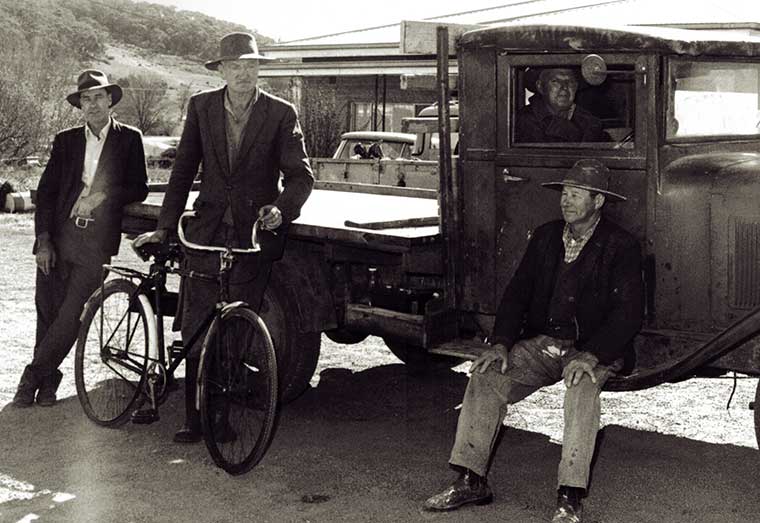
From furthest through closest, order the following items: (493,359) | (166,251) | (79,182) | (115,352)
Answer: (79,182) → (115,352) → (166,251) → (493,359)

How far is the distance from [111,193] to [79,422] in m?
1.34

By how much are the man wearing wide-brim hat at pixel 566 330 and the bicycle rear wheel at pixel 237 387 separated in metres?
0.93

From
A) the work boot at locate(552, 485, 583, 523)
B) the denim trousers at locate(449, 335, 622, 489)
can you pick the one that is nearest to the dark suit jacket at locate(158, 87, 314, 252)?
the denim trousers at locate(449, 335, 622, 489)

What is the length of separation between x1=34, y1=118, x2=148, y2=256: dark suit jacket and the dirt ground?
3.21ft

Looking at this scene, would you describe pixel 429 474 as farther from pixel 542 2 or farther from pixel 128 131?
pixel 542 2

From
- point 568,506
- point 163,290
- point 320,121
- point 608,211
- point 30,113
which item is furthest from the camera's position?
point 30,113

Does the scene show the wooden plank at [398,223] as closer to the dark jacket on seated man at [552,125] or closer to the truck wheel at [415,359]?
the dark jacket on seated man at [552,125]

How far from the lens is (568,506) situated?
183 inches

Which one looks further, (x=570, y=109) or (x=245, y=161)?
(x=245, y=161)

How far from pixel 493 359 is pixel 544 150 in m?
1.08

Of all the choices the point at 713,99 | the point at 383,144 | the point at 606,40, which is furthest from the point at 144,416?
the point at 383,144

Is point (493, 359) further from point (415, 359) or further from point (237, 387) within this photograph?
point (415, 359)

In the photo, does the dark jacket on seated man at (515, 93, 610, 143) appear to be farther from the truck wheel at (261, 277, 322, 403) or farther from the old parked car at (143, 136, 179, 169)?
the old parked car at (143, 136, 179, 169)

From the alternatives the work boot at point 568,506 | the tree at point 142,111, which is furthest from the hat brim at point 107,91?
the tree at point 142,111
